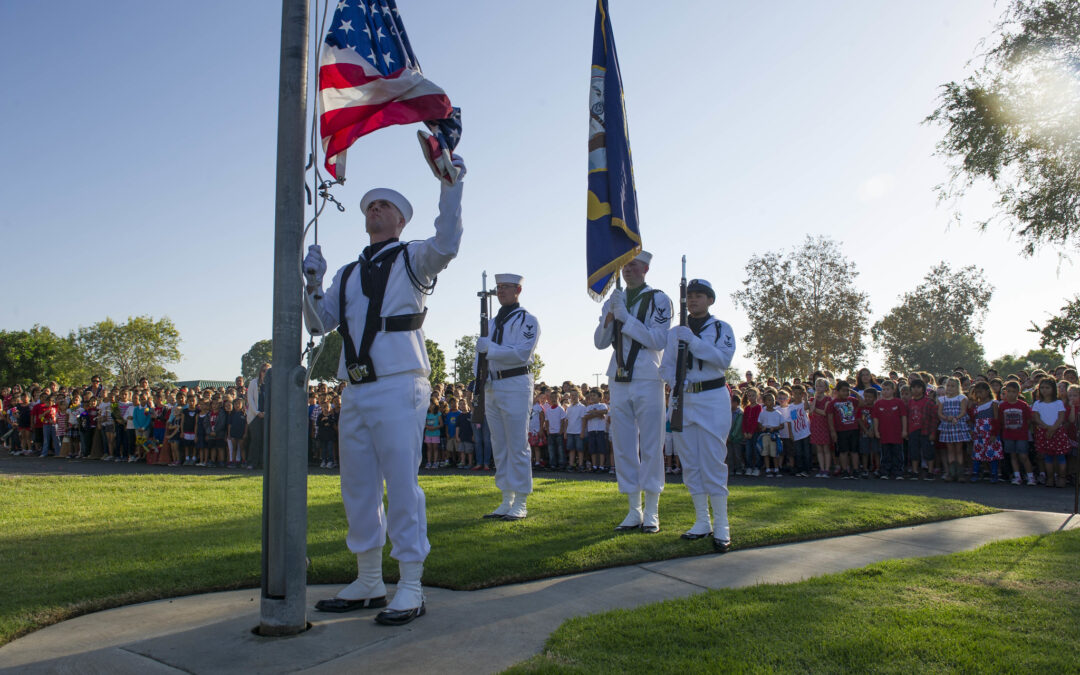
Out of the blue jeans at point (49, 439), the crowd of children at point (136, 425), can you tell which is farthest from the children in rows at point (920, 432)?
the blue jeans at point (49, 439)

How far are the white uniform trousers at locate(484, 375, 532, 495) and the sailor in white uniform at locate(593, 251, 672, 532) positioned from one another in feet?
3.56

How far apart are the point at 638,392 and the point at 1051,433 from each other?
1017 cm

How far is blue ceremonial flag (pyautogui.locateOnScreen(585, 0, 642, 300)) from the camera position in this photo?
7547 millimetres

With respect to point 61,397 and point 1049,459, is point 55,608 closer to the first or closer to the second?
point 1049,459

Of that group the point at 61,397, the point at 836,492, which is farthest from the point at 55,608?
the point at 61,397

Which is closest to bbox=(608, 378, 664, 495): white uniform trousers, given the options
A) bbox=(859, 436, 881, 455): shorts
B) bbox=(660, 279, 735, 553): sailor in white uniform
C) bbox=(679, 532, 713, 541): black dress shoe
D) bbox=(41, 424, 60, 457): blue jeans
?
bbox=(660, 279, 735, 553): sailor in white uniform

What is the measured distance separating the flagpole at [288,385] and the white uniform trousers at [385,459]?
475mm

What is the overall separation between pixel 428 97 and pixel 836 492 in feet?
28.4

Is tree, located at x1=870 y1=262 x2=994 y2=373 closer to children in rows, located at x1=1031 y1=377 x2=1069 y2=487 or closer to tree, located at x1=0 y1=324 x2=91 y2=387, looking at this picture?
children in rows, located at x1=1031 y1=377 x2=1069 y2=487

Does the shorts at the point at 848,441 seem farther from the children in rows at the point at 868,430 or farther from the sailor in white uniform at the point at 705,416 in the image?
the sailor in white uniform at the point at 705,416

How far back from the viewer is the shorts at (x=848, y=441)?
15875mm

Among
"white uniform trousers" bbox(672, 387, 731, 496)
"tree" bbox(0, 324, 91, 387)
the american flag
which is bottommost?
"white uniform trousers" bbox(672, 387, 731, 496)

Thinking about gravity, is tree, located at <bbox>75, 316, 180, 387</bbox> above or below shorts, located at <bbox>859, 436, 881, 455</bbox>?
above

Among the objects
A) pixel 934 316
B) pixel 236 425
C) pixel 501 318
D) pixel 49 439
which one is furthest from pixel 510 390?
pixel 934 316
